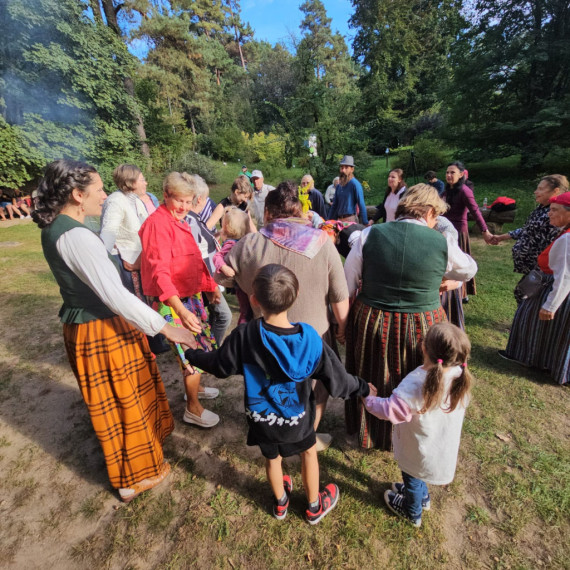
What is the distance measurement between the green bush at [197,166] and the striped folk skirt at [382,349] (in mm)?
17261

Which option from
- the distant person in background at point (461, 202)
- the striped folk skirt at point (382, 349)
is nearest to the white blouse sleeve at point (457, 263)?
the striped folk skirt at point (382, 349)

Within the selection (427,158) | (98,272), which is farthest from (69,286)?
(427,158)

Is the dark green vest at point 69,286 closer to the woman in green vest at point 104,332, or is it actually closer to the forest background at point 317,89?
the woman in green vest at point 104,332

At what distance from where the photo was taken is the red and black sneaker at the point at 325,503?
1.96m

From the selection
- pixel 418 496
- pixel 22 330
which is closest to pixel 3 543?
pixel 418 496

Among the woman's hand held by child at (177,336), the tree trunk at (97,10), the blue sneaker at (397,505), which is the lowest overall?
the blue sneaker at (397,505)

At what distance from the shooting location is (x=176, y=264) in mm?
2377

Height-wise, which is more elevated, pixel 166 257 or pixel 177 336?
pixel 166 257

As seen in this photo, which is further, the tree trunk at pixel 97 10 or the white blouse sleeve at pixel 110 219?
the tree trunk at pixel 97 10

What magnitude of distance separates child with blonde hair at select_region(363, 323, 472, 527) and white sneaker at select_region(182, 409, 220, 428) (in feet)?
5.17

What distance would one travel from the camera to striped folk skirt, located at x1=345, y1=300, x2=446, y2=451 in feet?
6.66

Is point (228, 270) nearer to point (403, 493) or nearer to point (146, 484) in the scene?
point (146, 484)

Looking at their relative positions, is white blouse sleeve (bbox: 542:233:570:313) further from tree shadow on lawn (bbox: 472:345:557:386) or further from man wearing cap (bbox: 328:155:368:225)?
man wearing cap (bbox: 328:155:368:225)

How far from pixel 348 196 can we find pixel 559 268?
311 centimetres
